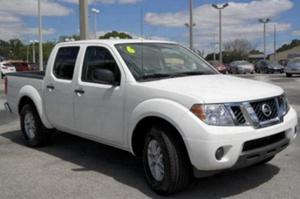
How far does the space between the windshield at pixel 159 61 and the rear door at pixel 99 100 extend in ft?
0.68

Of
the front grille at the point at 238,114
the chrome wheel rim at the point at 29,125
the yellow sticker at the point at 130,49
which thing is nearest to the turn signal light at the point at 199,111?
the front grille at the point at 238,114

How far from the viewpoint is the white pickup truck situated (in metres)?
4.92

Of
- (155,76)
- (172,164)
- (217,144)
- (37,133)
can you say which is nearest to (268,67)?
(37,133)

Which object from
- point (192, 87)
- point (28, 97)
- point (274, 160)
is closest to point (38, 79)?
point (28, 97)

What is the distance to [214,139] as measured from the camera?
4816 millimetres

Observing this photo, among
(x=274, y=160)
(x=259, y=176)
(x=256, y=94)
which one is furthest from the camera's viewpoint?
(x=274, y=160)

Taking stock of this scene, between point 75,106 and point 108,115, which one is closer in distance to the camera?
point 108,115

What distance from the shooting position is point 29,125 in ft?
27.3

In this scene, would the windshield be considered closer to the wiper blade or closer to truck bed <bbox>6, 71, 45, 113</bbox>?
the wiper blade

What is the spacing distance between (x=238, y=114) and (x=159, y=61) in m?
1.70

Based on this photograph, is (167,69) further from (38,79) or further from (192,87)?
(38,79)

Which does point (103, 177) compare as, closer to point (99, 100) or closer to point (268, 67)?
point (99, 100)

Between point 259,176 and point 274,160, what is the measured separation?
0.88 metres

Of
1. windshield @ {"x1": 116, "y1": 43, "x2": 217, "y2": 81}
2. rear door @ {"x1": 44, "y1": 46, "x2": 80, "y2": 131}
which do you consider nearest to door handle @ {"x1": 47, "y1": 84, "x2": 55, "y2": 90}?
rear door @ {"x1": 44, "y1": 46, "x2": 80, "y2": 131}
